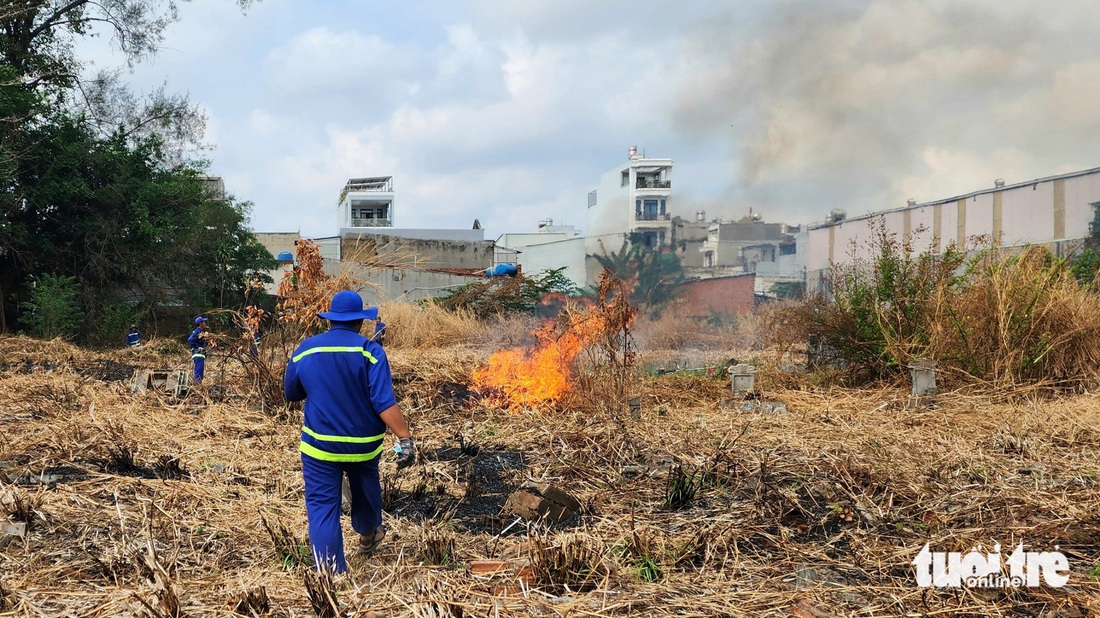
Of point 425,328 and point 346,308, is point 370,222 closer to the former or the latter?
point 425,328

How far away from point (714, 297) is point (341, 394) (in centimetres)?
1592

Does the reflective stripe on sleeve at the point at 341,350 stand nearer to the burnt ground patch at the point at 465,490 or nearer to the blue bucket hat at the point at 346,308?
the blue bucket hat at the point at 346,308

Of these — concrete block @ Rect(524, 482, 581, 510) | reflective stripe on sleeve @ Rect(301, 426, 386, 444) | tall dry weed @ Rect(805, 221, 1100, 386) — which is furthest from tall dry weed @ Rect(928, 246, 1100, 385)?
reflective stripe on sleeve @ Rect(301, 426, 386, 444)

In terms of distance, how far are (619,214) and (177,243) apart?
2380 centimetres

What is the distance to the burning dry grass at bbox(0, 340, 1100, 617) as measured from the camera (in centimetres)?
349

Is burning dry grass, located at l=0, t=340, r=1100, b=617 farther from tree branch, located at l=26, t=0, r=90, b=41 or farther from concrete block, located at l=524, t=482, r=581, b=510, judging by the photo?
tree branch, located at l=26, t=0, r=90, b=41

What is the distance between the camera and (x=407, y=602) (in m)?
3.37

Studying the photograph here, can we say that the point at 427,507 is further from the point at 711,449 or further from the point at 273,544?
the point at 711,449

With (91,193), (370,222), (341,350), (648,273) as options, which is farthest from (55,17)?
(370,222)

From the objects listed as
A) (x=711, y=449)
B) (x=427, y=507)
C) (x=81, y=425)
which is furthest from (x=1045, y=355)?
(x=81, y=425)

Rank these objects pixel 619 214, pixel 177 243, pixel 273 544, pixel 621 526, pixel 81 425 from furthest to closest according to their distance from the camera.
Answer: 1. pixel 619 214
2. pixel 177 243
3. pixel 81 425
4. pixel 621 526
5. pixel 273 544

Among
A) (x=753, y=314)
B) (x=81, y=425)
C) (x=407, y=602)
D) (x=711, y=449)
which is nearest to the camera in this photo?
(x=407, y=602)

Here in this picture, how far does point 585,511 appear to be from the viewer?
501 cm

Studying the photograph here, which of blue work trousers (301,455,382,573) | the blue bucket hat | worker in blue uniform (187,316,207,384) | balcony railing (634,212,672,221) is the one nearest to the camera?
blue work trousers (301,455,382,573)
